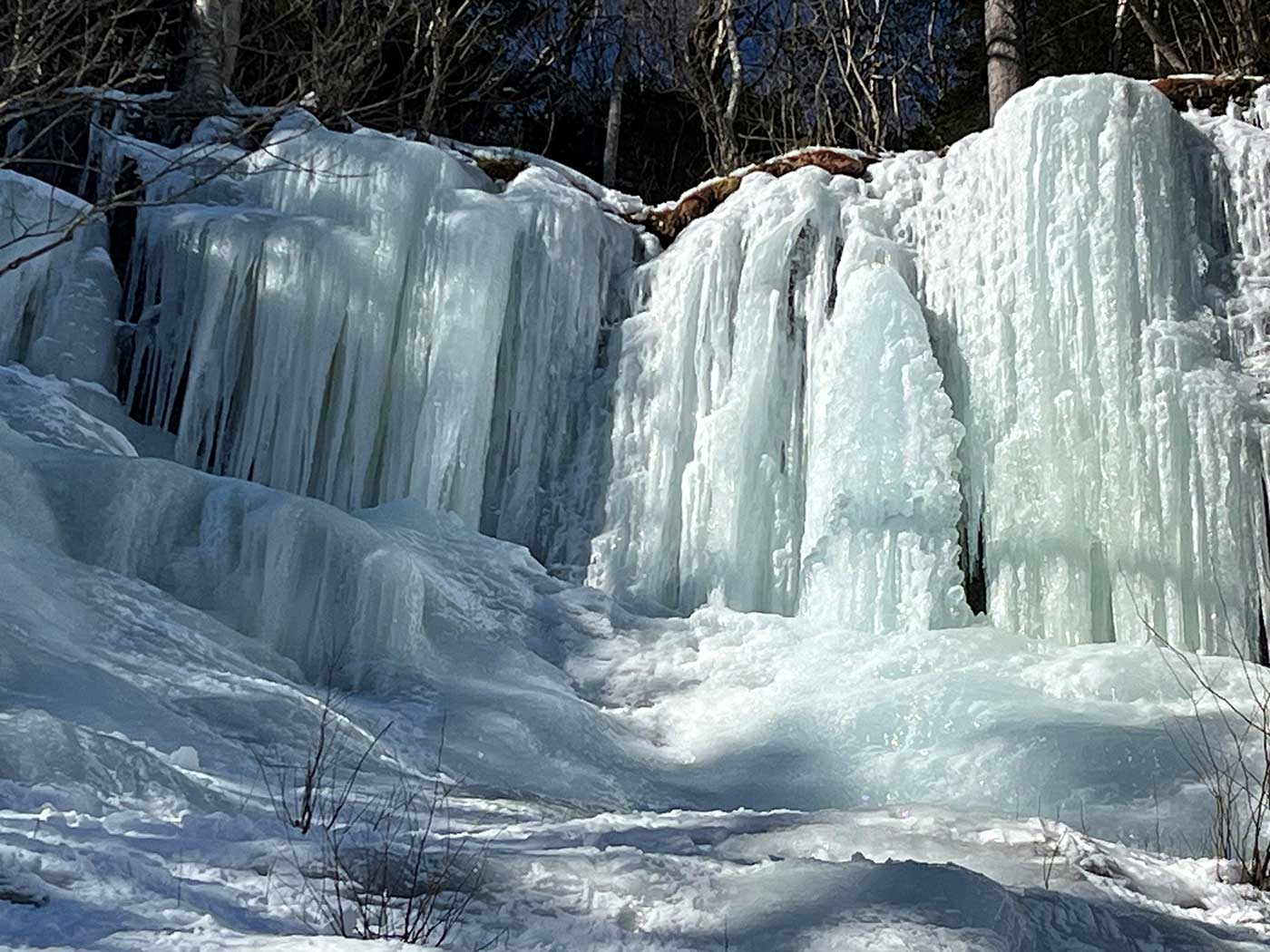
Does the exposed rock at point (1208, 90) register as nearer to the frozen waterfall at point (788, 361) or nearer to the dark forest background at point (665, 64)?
the frozen waterfall at point (788, 361)

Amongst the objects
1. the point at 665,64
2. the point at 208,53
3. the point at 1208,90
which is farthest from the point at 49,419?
the point at 665,64

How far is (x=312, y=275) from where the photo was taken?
358 inches

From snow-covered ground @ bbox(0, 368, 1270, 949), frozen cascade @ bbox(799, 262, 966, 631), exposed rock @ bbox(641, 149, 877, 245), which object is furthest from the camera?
exposed rock @ bbox(641, 149, 877, 245)

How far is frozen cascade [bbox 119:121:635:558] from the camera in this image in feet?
29.4

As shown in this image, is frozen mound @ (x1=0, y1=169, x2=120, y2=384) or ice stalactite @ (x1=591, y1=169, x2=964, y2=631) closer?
ice stalactite @ (x1=591, y1=169, x2=964, y2=631)

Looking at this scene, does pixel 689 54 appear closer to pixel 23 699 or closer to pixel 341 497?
pixel 341 497

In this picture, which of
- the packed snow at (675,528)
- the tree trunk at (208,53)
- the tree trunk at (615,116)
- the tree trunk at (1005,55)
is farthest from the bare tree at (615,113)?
the tree trunk at (1005,55)

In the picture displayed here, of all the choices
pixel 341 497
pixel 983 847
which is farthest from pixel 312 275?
pixel 983 847

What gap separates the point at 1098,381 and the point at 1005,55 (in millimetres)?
4328

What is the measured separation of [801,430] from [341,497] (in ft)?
10.4

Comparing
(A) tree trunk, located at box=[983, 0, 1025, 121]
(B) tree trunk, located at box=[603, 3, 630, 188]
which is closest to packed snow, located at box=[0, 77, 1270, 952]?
(A) tree trunk, located at box=[983, 0, 1025, 121]

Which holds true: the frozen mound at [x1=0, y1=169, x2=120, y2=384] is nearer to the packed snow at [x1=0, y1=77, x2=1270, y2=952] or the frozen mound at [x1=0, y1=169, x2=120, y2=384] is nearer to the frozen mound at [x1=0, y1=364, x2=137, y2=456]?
the packed snow at [x1=0, y1=77, x2=1270, y2=952]

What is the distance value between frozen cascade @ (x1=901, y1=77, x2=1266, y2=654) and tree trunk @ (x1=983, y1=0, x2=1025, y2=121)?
8.12ft

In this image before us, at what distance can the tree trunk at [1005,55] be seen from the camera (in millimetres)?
10891
